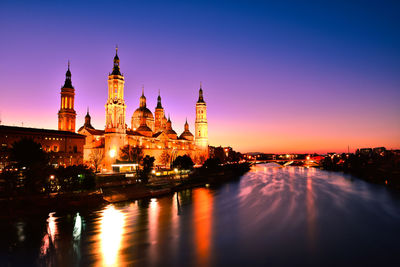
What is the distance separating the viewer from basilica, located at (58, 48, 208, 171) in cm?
7000

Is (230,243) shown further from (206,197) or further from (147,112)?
(147,112)

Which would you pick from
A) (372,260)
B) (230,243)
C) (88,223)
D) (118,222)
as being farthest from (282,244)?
(88,223)

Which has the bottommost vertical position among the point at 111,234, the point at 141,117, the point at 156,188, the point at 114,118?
the point at 111,234

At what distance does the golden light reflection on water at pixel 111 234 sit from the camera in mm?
20277

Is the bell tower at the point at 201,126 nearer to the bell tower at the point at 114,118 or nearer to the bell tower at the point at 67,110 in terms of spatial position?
the bell tower at the point at 114,118

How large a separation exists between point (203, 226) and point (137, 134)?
5622 cm

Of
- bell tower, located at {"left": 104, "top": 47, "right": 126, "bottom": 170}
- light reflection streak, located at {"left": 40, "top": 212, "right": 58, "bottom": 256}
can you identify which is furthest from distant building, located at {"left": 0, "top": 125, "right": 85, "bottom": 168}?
light reflection streak, located at {"left": 40, "top": 212, "right": 58, "bottom": 256}

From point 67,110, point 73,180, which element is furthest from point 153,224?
point 67,110

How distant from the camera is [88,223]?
2811 cm

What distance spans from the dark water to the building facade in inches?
1352

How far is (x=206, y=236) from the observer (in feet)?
85.4

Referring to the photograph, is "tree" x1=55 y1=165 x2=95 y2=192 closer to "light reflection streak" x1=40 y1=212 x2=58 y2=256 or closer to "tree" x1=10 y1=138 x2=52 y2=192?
"tree" x1=10 y1=138 x2=52 y2=192

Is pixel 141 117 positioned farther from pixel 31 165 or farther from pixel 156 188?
pixel 31 165

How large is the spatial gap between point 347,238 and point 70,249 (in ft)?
74.4
